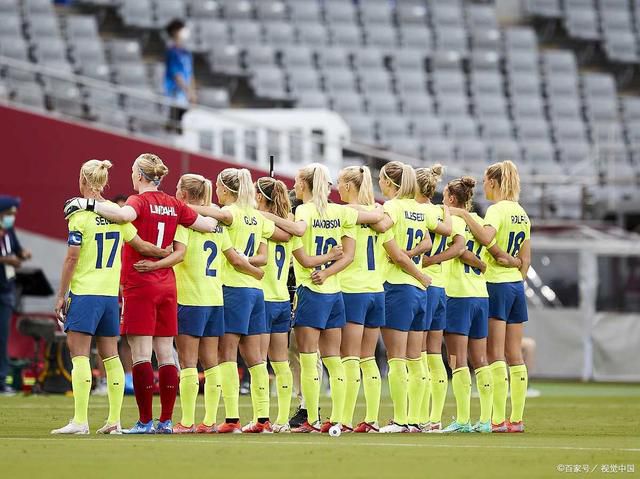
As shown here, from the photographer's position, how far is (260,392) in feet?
34.8

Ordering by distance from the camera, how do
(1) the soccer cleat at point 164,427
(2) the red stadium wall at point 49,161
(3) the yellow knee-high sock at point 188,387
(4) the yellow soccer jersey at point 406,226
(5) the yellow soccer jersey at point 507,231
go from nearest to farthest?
1. (1) the soccer cleat at point 164,427
2. (3) the yellow knee-high sock at point 188,387
3. (4) the yellow soccer jersey at point 406,226
4. (5) the yellow soccer jersey at point 507,231
5. (2) the red stadium wall at point 49,161

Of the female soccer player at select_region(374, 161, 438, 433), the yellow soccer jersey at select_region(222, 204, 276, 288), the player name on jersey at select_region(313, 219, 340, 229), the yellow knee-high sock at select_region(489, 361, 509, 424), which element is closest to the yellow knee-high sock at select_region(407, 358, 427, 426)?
the female soccer player at select_region(374, 161, 438, 433)

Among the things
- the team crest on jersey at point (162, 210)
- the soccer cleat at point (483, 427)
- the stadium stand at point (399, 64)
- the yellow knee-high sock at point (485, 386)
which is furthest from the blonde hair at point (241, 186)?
the stadium stand at point (399, 64)

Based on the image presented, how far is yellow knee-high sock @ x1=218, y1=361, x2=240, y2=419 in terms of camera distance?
10.5 meters

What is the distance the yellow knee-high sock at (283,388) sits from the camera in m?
10.7

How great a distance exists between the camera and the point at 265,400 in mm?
10586

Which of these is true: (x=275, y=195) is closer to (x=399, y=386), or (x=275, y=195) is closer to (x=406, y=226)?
(x=406, y=226)

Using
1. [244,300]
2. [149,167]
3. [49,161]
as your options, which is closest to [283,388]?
[244,300]

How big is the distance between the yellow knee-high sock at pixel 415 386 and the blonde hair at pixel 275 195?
4.83 feet

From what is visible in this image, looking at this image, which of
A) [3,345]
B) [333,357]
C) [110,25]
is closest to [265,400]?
[333,357]

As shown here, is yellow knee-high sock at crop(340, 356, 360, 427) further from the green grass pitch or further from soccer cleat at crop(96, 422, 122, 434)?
soccer cleat at crop(96, 422, 122, 434)

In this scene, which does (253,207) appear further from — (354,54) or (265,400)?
(354,54)

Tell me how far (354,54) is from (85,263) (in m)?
19.8

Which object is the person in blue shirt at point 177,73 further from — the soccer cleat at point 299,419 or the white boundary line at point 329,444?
the white boundary line at point 329,444
